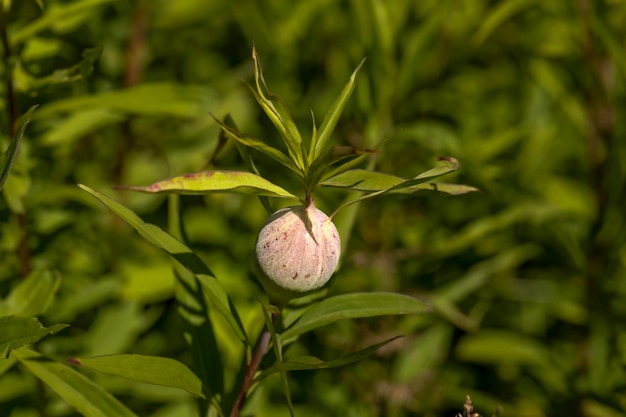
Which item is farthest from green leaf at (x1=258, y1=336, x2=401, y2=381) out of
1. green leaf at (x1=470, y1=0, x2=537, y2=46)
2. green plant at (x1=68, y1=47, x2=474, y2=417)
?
green leaf at (x1=470, y1=0, x2=537, y2=46)

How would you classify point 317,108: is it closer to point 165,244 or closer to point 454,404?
point 454,404

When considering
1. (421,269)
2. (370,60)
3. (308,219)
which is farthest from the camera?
(421,269)

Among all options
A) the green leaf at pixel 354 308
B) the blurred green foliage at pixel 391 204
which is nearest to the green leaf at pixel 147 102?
the blurred green foliage at pixel 391 204

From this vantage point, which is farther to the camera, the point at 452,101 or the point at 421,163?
the point at 452,101

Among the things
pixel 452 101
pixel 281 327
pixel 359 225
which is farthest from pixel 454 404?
pixel 281 327

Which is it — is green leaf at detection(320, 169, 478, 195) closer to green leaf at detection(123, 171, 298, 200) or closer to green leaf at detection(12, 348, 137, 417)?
green leaf at detection(123, 171, 298, 200)

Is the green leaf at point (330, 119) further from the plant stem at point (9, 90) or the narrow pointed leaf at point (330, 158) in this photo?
the plant stem at point (9, 90)

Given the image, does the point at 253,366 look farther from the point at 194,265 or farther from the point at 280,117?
the point at 280,117
